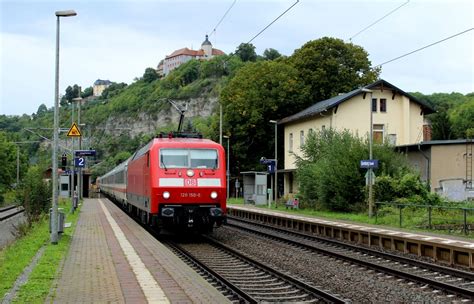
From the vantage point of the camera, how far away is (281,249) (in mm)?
18188

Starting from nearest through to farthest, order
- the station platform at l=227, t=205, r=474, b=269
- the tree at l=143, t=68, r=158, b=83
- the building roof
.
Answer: the station platform at l=227, t=205, r=474, b=269 < the building roof < the tree at l=143, t=68, r=158, b=83

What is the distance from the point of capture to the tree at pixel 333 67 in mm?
57719

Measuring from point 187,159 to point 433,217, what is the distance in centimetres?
938

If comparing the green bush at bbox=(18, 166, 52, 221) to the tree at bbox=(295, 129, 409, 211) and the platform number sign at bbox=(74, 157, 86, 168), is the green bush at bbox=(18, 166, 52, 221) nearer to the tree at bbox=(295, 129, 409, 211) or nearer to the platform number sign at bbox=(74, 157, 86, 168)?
the platform number sign at bbox=(74, 157, 86, 168)

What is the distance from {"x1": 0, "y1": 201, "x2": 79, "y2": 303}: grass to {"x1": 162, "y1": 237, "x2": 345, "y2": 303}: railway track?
3055mm

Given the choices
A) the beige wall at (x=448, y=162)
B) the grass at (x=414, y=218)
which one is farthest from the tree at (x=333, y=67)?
the grass at (x=414, y=218)

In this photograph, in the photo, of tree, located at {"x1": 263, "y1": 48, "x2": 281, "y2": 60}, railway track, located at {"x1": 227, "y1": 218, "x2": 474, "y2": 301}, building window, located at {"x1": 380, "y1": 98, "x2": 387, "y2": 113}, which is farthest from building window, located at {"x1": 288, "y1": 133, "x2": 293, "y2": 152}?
tree, located at {"x1": 263, "y1": 48, "x2": 281, "y2": 60}

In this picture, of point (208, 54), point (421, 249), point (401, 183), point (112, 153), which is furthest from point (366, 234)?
point (208, 54)

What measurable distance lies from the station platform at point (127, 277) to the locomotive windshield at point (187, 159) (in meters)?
2.61

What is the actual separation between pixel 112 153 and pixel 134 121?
30781 millimetres

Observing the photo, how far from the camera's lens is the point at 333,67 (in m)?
57.8

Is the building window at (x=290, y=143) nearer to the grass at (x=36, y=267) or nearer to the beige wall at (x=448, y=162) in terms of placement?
the beige wall at (x=448, y=162)

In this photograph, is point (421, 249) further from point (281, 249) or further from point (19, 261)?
point (19, 261)

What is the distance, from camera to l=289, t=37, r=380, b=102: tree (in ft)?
189
